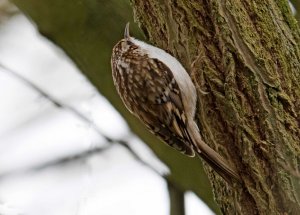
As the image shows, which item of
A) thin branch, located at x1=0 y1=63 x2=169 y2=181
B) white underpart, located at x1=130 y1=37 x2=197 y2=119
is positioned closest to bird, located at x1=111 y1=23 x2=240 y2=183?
white underpart, located at x1=130 y1=37 x2=197 y2=119

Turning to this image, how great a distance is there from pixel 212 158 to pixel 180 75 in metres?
0.30

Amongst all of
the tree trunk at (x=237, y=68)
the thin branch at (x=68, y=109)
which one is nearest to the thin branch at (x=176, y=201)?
the thin branch at (x=68, y=109)

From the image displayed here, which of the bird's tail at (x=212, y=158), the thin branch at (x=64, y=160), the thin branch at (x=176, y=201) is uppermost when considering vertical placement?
the bird's tail at (x=212, y=158)

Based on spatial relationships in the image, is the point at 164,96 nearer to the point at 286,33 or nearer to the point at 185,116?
the point at 185,116

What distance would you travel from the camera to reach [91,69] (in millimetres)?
1753

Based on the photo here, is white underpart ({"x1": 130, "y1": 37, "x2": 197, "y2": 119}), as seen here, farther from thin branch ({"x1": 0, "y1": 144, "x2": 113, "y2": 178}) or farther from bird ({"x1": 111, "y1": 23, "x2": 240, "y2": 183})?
thin branch ({"x1": 0, "y1": 144, "x2": 113, "y2": 178})

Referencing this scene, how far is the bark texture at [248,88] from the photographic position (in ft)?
4.73

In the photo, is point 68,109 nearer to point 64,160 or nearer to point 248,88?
point 64,160

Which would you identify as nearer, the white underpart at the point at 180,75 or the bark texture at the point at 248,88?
the bark texture at the point at 248,88

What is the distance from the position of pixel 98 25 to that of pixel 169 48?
19 centimetres

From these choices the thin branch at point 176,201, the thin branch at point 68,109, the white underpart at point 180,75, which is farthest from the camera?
the thin branch at point 68,109

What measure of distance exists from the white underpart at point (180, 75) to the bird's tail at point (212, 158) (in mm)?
53

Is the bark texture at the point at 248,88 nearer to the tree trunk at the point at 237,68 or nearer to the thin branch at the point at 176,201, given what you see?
the tree trunk at the point at 237,68

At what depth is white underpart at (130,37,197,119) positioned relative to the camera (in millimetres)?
1663
